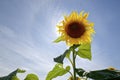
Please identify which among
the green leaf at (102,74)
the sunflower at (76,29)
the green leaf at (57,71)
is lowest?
the green leaf at (102,74)

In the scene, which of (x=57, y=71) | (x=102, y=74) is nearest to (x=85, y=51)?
(x=57, y=71)

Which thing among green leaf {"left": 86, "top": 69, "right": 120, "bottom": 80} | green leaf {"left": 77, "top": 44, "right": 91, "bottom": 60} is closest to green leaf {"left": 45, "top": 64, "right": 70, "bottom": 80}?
green leaf {"left": 77, "top": 44, "right": 91, "bottom": 60}

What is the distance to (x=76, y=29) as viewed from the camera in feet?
12.1

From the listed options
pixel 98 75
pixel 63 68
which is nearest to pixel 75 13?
pixel 63 68

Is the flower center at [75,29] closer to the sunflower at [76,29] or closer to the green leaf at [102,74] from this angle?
the sunflower at [76,29]

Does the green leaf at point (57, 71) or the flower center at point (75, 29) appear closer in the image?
the green leaf at point (57, 71)

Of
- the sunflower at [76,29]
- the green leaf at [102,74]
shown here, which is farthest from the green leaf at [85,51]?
the green leaf at [102,74]

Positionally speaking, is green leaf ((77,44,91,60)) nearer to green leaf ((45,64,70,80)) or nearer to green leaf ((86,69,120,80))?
green leaf ((45,64,70,80))

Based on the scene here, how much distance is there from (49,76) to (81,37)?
3.19 ft

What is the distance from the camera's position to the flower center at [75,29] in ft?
11.7

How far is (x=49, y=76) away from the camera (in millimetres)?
2984

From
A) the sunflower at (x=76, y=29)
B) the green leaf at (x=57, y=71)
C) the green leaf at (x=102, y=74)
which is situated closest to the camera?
the green leaf at (x=102, y=74)

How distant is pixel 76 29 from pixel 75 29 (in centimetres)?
2

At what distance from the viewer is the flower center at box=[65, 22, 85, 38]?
358 cm
